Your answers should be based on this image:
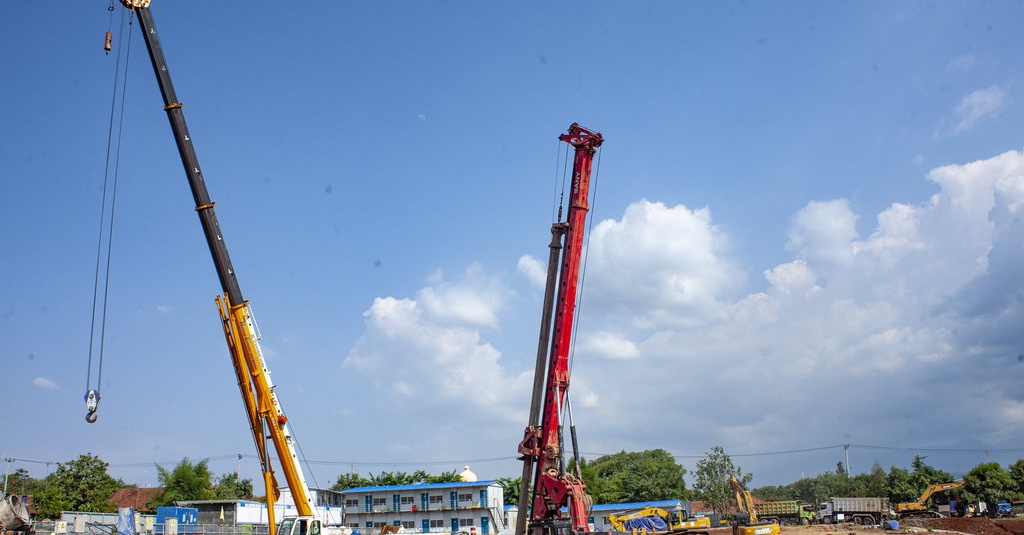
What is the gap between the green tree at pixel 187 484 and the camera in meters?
80.3

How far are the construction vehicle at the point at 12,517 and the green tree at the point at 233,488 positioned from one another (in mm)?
60193

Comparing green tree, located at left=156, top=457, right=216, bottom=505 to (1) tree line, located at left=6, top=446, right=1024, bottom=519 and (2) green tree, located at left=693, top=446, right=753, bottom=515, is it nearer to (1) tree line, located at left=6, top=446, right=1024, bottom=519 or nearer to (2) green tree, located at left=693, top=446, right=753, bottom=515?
(1) tree line, located at left=6, top=446, right=1024, bottom=519

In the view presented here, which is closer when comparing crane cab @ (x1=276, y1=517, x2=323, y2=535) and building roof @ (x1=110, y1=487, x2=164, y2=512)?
crane cab @ (x1=276, y1=517, x2=323, y2=535)

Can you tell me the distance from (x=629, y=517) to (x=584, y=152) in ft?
81.8

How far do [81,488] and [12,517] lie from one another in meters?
54.8

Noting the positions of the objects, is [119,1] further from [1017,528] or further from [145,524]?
[1017,528]

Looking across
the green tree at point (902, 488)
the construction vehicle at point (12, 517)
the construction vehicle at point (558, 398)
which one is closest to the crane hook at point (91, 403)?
the construction vehicle at point (12, 517)

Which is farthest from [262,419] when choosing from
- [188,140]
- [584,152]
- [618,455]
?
[618,455]

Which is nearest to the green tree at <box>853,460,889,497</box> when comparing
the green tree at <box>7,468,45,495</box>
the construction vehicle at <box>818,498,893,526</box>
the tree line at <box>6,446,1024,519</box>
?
the tree line at <box>6,446,1024,519</box>

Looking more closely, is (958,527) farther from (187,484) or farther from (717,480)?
(187,484)

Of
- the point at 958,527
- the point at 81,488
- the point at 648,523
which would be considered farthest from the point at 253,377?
the point at 81,488

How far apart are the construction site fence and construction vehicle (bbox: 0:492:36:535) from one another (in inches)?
326

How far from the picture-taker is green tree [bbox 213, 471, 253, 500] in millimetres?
86062

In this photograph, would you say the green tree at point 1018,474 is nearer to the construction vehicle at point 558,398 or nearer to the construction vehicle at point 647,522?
the construction vehicle at point 647,522
